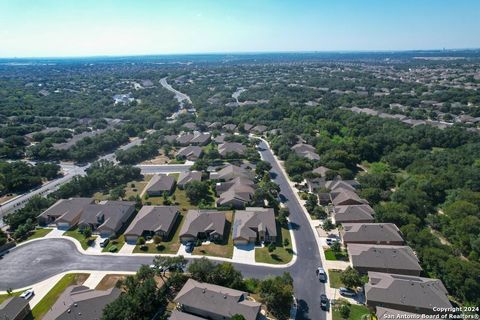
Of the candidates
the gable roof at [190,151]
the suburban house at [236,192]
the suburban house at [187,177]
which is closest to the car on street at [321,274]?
the suburban house at [236,192]

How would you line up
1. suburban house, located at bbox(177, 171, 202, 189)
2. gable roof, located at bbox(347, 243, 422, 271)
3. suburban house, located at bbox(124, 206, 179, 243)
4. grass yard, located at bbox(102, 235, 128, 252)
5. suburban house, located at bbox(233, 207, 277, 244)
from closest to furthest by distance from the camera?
gable roof, located at bbox(347, 243, 422, 271) → grass yard, located at bbox(102, 235, 128, 252) → suburban house, located at bbox(233, 207, 277, 244) → suburban house, located at bbox(124, 206, 179, 243) → suburban house, located at bbox(177, 171, 202, 189)

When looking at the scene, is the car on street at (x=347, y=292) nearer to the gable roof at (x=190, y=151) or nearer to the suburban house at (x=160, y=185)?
the suburban house at (x=160, y=185)

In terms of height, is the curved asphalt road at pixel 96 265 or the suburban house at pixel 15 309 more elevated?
the suburban house at pixel 15 309

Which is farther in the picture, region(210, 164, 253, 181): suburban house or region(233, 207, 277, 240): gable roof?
region(210, 164, 253, 181): suburban house

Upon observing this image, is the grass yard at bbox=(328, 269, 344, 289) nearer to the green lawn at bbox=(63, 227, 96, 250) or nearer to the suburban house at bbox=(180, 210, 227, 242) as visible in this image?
the suburban house at bbox=(180, 210, 227, 242)

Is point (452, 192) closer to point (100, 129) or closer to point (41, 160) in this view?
point (41, 160)

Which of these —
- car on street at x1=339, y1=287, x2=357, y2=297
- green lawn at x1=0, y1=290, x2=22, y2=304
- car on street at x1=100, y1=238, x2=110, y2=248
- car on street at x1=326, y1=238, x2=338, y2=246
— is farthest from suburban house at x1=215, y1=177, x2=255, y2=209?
green lawn at x1=0, y1=290, x2=22, y2=304
